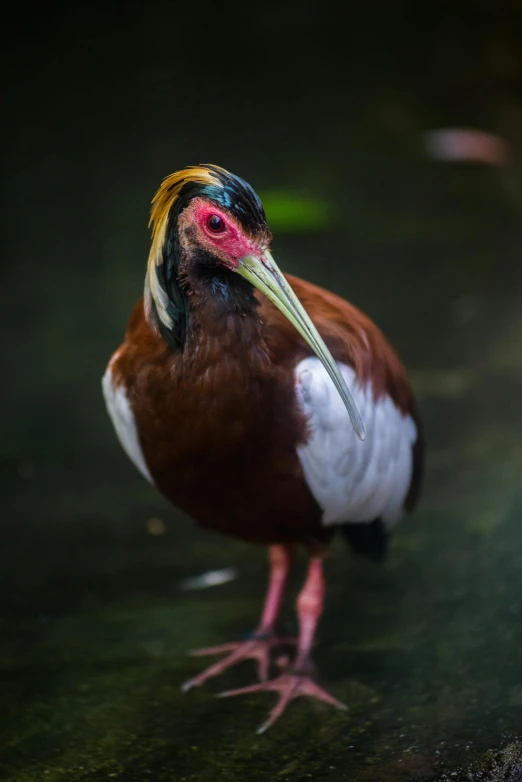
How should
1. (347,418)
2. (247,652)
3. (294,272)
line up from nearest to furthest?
(347,418) < (247,652) < (294,272)

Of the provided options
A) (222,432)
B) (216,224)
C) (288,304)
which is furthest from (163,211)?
(222,432)

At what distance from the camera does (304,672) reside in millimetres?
3508

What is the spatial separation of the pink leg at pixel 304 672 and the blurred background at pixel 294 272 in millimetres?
77

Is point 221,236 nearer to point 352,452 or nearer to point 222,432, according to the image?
point 222,432

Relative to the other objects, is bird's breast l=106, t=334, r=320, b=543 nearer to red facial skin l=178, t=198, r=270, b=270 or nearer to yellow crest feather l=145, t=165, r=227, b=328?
yellow crest feather l=145, t=165, r=227, b=328

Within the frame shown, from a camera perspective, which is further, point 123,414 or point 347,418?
point 123,414

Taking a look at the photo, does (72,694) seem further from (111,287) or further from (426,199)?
(426,199)

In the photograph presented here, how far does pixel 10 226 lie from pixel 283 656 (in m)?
4.58

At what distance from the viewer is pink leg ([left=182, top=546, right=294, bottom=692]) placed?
A: 3.68 metres

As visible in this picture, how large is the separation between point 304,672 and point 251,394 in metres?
1.12

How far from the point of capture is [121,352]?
11.0 feet

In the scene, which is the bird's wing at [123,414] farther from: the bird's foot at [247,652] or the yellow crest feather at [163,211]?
the bird's foot at [247,652]

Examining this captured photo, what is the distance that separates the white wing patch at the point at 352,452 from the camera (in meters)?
3.10

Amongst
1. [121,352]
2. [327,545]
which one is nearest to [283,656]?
[327,545]
